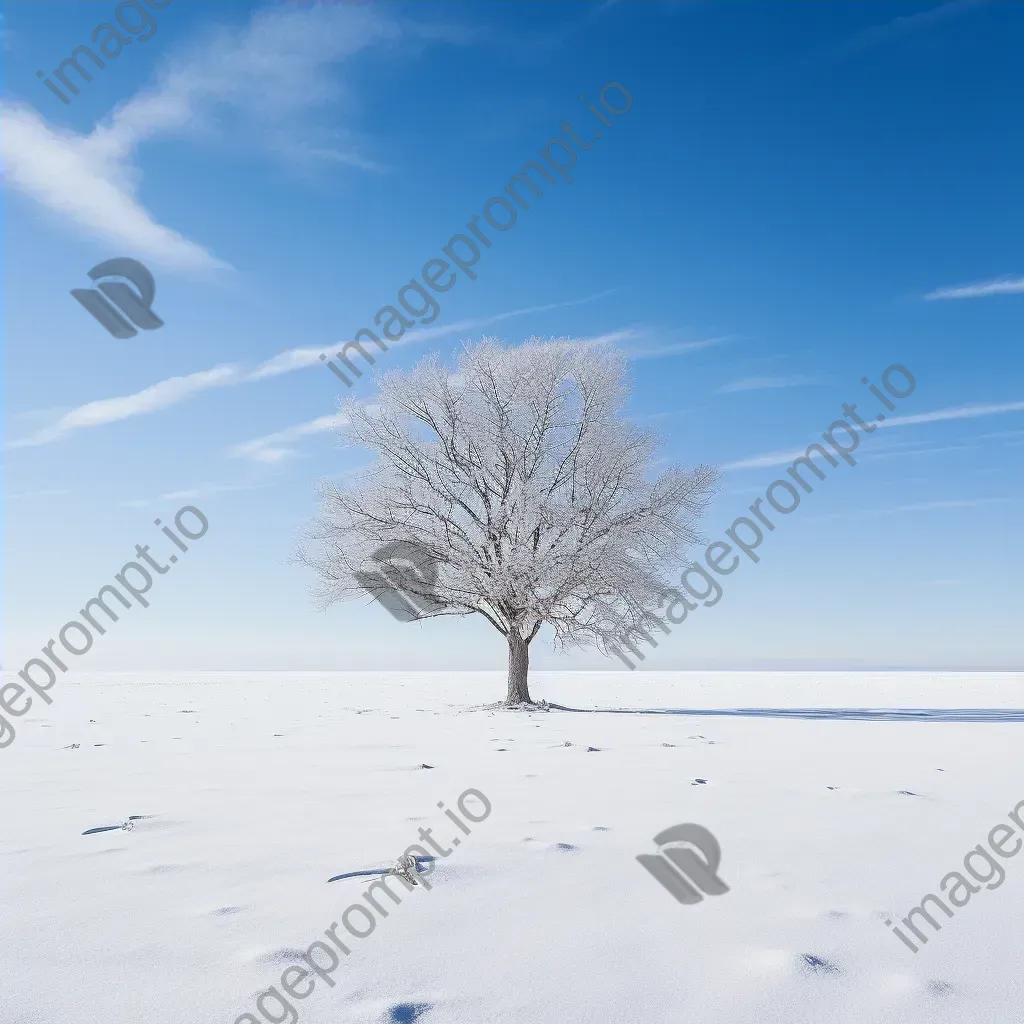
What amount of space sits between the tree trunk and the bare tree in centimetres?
3

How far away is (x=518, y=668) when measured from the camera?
1670 cm

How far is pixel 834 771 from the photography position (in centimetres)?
621

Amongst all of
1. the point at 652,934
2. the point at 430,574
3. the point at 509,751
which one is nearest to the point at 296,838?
the point at 652,934

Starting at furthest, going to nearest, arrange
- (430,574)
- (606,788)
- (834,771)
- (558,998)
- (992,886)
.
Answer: (430,574) < (834,771) < (606,788) < (992,886) < (558,998)

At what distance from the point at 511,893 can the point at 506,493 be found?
13.9 m

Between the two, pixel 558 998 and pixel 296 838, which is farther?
pixel 296 838

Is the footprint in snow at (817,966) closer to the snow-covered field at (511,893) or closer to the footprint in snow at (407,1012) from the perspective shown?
the snow-covered field at (511,893)

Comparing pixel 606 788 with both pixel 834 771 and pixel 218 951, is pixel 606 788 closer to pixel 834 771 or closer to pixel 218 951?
pixel 834 771

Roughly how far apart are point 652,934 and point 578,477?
46.7 feet

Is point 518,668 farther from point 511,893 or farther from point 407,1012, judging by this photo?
point 407,1012

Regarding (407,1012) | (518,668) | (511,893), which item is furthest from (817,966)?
(518,668)

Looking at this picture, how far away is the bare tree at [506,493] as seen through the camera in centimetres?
1603

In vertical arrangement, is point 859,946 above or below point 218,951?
below

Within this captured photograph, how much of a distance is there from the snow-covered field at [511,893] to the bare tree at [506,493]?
922 centimetres
